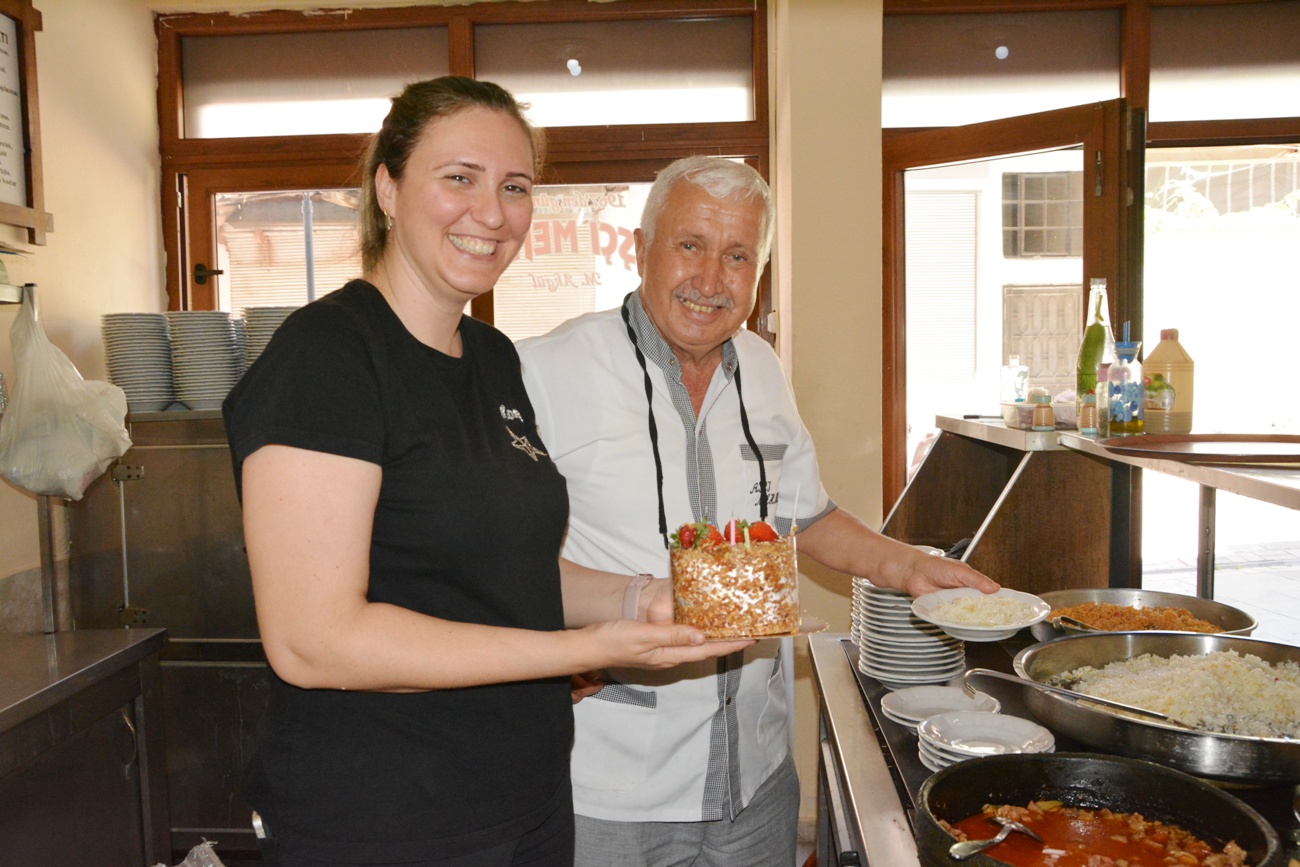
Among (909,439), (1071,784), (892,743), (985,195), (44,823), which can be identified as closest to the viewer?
(1071,784)

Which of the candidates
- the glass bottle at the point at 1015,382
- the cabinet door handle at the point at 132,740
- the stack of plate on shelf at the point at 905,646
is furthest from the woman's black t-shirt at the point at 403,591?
the glass bottle at the point at 1015,382

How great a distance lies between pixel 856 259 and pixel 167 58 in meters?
2.78

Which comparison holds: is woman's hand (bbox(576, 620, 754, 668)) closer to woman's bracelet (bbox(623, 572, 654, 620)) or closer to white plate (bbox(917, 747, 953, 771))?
woman's bracelet (bbox(623, 572, 654, 620))

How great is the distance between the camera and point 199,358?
128 inches

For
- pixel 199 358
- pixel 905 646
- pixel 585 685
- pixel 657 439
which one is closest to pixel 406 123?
pixel 657 439

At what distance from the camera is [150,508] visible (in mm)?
3158

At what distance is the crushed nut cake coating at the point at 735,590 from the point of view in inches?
50.9

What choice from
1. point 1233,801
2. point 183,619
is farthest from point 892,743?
point 183,619

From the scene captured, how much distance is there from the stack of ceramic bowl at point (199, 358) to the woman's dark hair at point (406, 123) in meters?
2.13

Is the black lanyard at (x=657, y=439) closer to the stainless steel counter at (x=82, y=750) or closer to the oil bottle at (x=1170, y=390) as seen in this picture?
the oil bottle at (x=1170, y=390)

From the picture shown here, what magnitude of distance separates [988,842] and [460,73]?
345cm

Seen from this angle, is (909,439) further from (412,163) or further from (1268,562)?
(412,163)

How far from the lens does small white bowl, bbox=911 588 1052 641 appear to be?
4.96ft

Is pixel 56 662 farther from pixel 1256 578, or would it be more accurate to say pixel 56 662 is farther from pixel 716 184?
pixel 1256 578
